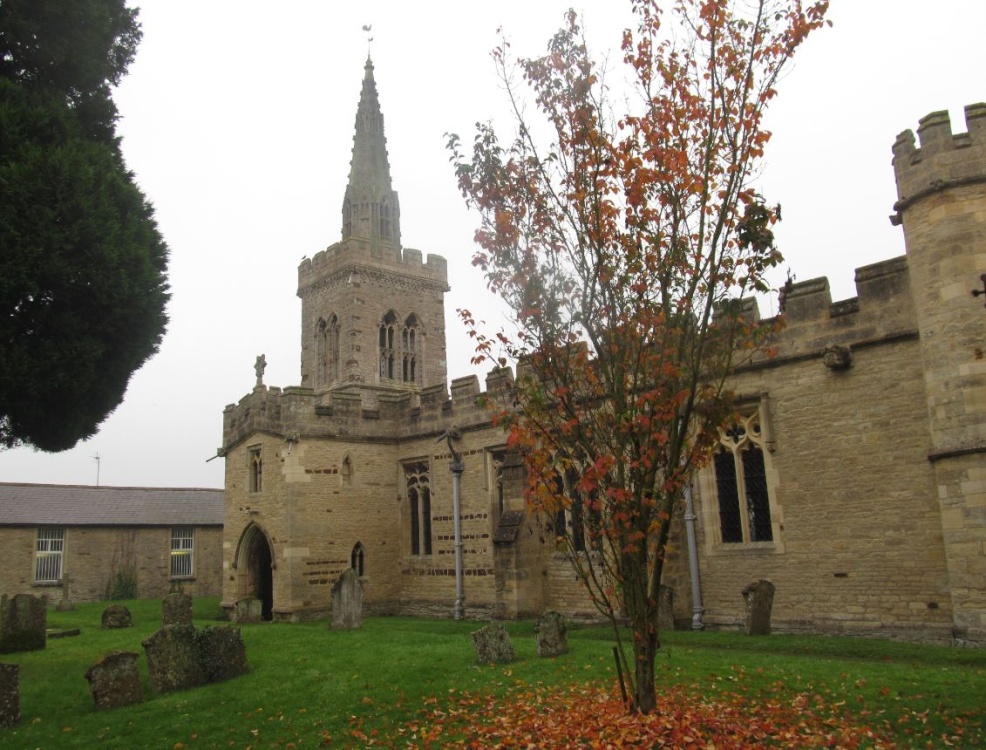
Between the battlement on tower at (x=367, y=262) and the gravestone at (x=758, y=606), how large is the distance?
71.4 ft

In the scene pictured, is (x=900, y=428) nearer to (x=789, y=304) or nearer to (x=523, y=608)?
(x=789, y=304)

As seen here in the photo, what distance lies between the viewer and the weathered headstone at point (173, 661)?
33.3 ft

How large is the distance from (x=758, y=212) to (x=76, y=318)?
30.7ft

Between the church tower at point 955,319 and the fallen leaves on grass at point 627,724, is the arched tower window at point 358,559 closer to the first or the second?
the fallen leaves on grass at point 627,724

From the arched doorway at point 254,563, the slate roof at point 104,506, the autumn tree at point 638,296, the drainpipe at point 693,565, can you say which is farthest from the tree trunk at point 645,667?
the slate roof at point 104,506

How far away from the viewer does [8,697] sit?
29.8 ft

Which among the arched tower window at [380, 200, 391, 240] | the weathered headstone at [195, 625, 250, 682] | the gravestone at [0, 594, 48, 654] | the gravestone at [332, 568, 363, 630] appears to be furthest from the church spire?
the weathered headstone at [195, 625, 250, 682]

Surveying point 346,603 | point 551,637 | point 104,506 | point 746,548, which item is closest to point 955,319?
point 746,548

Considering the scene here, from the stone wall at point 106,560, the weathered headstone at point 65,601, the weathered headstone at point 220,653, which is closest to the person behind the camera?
the weathered headstone at point 220,653

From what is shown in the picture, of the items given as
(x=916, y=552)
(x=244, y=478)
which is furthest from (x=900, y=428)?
(x=244, y=478)

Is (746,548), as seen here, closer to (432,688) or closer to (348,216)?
(432,688)

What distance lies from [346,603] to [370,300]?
16.9m

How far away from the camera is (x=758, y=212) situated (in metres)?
6.20

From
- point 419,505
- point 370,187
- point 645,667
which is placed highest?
point 370,187
